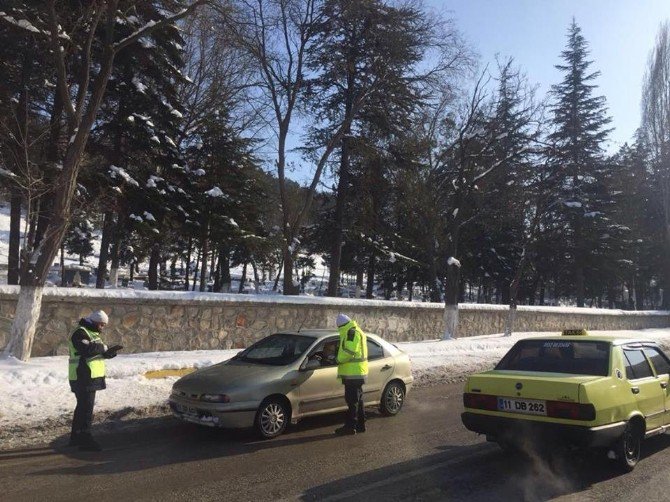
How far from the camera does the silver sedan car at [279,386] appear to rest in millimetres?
7418

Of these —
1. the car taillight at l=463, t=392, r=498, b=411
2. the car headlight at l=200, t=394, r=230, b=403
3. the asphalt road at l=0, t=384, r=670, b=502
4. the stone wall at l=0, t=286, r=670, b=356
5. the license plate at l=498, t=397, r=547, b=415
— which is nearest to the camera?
the asphalt road at l=0, t=384, r=670, b=502

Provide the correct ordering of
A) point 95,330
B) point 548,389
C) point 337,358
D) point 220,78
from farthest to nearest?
1. point 220,78
2. point 337,358
3. point 95,330
4. point 548,389

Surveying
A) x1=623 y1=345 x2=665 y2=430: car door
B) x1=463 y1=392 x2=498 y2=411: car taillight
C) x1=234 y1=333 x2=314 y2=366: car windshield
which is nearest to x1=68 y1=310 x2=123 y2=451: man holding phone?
x1=234 y1=333 x2=314 y2=366: car windshield

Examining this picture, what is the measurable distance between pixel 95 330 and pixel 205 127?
2131 centimetres

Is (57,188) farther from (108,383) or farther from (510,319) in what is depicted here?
(510,319)

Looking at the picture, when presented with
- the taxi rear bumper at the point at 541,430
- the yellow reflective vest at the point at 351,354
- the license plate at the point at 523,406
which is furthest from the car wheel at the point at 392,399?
the license plate at the point at 523,406

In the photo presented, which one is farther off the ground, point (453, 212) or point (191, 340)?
point (453, 212)

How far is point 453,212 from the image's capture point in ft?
81.4

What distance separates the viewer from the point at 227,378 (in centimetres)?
772

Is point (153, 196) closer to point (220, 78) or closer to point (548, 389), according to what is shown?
point (220, 78)

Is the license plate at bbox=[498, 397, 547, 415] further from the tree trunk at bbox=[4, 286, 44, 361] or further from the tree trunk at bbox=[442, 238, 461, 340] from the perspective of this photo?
the tree trunk at bbox=[442, 238, 461, 340]

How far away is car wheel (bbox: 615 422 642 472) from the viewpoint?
6090 millimetres

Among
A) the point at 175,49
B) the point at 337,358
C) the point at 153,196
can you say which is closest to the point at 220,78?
the point at 175,49

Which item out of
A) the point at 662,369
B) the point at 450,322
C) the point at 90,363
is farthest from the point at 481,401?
the point at 450,322
